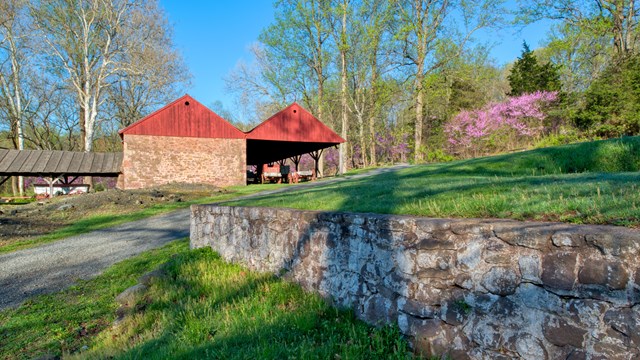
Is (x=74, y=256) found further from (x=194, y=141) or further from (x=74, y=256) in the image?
(x=194, y=141)

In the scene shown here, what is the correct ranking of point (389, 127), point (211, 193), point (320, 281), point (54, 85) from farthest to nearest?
point (389, 127)
point (54, 85)
point (211, 193)
point (320, 281)

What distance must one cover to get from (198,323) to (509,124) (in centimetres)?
2087

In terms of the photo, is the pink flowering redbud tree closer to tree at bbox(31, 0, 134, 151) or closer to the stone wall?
the stone wall

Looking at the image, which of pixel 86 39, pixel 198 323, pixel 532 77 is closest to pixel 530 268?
pixel 198 323

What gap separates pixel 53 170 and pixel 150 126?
6794 mm

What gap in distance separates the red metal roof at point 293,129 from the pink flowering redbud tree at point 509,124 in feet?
29.6

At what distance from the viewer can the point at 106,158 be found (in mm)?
21922

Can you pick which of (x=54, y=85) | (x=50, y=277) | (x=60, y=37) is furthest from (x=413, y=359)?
(x=54, y=85)

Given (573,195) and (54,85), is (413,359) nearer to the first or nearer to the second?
(573,195)

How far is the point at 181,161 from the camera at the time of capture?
810 inches

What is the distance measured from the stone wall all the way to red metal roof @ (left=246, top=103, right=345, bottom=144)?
1858 centimetres

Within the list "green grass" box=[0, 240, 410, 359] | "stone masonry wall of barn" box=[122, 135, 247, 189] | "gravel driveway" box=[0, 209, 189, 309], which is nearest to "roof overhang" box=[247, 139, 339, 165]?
"stone masonry wall of barn" box=[122, 135, 247, 189]

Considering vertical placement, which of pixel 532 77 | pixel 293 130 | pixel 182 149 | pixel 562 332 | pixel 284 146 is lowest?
pixel 562 332

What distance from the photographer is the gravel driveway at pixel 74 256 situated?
577cm
